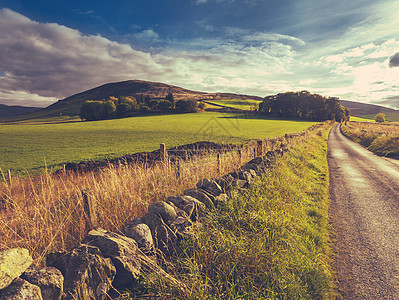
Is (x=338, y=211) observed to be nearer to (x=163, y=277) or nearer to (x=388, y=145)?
(x=163, y=277)

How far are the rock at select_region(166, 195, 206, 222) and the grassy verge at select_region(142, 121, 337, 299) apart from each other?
0.91 ft

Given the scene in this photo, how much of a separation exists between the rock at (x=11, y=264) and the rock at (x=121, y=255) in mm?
721

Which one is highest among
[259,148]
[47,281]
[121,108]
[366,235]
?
[121,108]

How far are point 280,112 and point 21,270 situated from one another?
109508 millimetres

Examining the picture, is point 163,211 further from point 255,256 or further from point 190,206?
point 255,256

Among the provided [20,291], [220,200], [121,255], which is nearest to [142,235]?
[121,255]

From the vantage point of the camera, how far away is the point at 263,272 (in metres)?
3.19

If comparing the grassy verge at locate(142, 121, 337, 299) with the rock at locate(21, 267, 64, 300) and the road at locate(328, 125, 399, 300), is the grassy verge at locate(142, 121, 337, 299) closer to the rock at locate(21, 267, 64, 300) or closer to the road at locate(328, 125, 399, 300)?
the road at locate(328, 125, 399, 300)

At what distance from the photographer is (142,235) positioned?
301cm

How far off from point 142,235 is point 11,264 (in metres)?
1.47

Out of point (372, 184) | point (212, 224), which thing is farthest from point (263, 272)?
point (372, 184)

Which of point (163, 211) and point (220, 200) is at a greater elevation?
point (163, 211)

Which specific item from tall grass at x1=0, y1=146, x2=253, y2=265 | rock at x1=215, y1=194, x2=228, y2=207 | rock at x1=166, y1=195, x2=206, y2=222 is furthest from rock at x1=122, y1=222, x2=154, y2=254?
rock at x1=215, y1=194, x2=228, y2=207

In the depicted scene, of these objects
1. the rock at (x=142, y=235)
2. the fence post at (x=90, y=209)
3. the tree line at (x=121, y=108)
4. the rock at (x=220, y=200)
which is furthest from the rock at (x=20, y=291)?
the tree line at (x=121, y=108)
